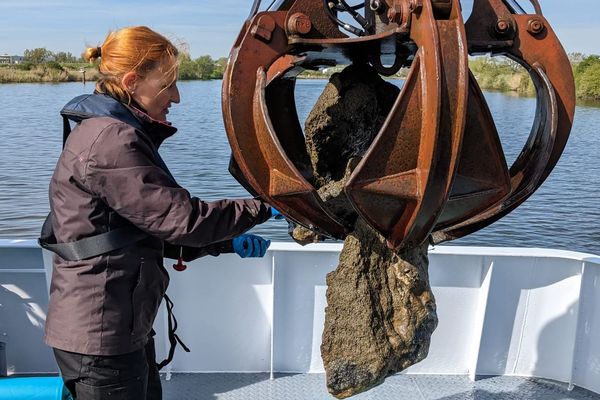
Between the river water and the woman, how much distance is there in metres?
7.12

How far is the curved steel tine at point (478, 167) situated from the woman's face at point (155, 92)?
0.96 metres

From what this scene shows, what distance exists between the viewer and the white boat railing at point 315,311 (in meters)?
3.88

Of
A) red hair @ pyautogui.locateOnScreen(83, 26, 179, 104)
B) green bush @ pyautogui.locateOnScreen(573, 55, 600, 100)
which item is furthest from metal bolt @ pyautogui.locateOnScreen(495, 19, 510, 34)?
green bush @ pyautogui.locateOnScreen(573, 55, 600, 100)

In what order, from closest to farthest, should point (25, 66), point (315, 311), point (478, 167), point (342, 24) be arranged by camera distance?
point (478, 167), point (342, 24), point (315, 311), point (25, 66)

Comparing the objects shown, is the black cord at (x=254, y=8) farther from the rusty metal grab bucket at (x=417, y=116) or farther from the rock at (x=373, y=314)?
the rock at (x=373, y=314)

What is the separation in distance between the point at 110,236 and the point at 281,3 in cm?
91

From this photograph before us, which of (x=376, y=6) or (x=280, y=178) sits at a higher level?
(x=376, y=6)

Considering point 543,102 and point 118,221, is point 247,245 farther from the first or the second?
point 543,102

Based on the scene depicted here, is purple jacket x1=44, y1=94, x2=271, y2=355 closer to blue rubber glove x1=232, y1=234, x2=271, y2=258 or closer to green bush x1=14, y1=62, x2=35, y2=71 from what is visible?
blue rubber glove x1=232, y1=234, x2=271, y2=258

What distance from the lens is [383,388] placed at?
3959mm

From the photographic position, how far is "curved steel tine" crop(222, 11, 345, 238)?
1.90 metres

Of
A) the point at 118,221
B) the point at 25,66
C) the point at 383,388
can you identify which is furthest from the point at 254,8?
the point at 25,66

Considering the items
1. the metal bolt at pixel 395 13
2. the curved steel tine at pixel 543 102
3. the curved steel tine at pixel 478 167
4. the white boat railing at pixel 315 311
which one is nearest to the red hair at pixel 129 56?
the metal bolt at pixel 395 13

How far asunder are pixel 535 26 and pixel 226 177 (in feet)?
38.2
